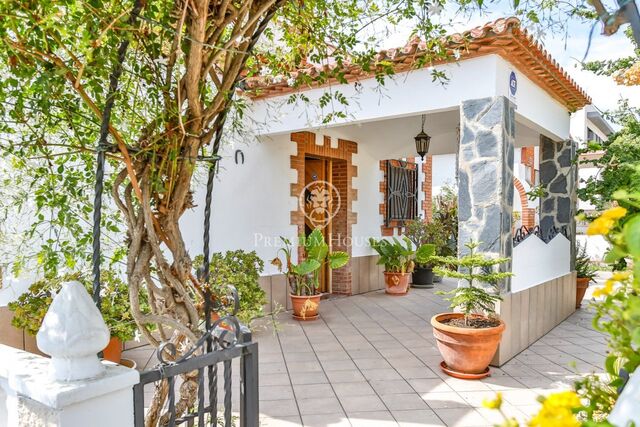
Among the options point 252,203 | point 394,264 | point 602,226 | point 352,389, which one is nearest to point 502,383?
point 352,389

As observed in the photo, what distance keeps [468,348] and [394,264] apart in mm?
4019

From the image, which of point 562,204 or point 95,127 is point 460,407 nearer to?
point 95,127

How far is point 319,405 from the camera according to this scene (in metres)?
3.07

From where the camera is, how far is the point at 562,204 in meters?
6.32

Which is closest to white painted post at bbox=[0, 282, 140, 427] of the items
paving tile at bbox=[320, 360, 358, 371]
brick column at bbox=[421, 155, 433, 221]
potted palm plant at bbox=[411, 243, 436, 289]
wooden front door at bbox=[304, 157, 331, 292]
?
paving tile at bbox=[320, 360, 358, 371]

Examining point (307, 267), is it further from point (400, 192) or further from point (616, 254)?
point (616, 254)

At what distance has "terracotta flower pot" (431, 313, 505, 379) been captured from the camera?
3.50m

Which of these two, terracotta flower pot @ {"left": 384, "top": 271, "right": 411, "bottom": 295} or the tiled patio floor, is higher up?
terracotta flower pot @ {"left": 384, "top": 271, "right": 411, "bottom": 295}

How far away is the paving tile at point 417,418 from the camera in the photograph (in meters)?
2.79

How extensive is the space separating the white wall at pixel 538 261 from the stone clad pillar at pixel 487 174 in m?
0.40

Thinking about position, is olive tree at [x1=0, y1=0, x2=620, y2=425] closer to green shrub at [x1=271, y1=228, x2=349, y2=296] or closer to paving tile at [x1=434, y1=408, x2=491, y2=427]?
paving tile at [x1=434, y1=408, x2=491, y2=427]

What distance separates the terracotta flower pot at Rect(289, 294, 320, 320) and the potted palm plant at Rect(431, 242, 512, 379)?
211 cm

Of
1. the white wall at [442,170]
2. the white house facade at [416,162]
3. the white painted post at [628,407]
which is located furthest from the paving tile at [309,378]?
the white wall at [442,170]

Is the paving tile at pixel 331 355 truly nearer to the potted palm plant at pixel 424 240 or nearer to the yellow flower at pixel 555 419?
the yellow flower at pixel 555 419
